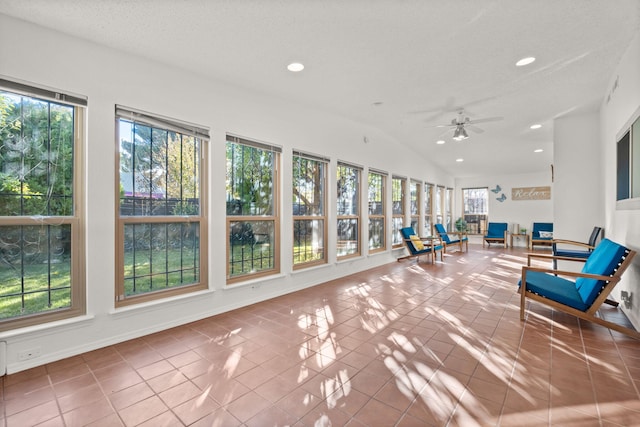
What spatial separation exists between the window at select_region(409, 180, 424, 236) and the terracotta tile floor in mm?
4836

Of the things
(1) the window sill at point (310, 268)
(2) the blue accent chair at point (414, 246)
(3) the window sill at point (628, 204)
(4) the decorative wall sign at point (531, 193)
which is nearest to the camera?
(3) the window sill at point (628, 204)

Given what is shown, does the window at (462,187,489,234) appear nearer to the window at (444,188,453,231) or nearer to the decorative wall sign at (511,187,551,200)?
the window at (444,188,453,231)

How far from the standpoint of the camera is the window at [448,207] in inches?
418

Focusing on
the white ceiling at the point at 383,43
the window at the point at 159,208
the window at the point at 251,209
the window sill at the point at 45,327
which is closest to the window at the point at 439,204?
the white ceiling at the point at 383,43

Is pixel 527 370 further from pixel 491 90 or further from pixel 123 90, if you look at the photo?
pixel 123 90

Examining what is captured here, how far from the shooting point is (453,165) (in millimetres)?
9383

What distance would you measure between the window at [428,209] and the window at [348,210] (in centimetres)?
379

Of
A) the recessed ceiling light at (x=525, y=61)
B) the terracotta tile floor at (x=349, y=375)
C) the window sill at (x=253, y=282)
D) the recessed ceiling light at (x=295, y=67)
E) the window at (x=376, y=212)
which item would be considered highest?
the recessed ceiling light at (x=525, y=61)

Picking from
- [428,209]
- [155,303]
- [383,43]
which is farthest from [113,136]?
[428,209]

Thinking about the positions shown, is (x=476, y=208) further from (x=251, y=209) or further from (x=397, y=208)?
(x=251, y=209)

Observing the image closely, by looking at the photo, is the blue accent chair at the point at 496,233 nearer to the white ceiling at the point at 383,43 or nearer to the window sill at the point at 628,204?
the white ceiling at the point at 383,43

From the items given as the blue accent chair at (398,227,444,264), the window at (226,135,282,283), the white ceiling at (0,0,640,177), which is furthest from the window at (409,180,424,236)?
the window at (226,135,282,283)

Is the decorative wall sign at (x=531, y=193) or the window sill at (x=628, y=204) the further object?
the decorative wall sign at (x=531, y=193)

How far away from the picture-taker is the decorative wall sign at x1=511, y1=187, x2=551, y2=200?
A: 9.73 metres
